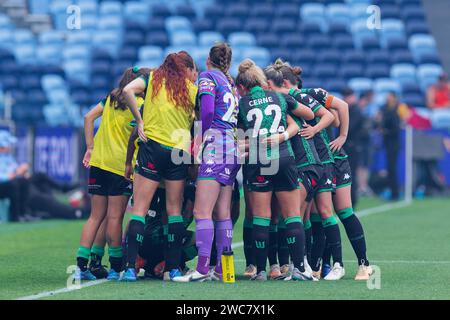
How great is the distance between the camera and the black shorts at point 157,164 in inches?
346

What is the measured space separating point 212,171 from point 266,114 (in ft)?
2.17

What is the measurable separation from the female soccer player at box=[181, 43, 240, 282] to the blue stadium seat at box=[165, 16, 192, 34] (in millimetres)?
17948

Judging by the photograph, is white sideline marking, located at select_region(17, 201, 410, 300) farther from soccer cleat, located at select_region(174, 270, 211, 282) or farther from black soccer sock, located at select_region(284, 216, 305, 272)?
black soccer sock, located at select_region(284, 216, 305, 272)

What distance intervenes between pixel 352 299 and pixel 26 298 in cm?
232

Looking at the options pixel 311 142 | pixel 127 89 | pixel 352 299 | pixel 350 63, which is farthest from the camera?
pixel 350 63

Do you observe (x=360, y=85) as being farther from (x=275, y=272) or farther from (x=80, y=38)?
(x=275, y=272)

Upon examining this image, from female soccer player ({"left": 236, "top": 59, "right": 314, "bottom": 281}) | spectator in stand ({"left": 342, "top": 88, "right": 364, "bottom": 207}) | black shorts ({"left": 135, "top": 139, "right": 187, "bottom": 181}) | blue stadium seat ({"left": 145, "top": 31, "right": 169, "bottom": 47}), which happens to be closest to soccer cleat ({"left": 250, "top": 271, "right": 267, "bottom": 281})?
female soccer player ({"left": 236, "top": 59, "right": 314, "bottom": 281})

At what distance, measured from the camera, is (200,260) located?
29.1 ft

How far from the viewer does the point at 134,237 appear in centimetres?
876

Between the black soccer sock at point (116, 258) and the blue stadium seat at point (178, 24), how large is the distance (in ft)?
58.9

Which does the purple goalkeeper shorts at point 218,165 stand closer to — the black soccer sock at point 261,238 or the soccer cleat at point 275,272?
the black soccer sock at point 261,238

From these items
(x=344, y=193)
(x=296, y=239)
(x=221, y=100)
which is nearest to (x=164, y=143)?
(x=221, y=100)

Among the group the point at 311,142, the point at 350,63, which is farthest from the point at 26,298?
the point at 350,63
